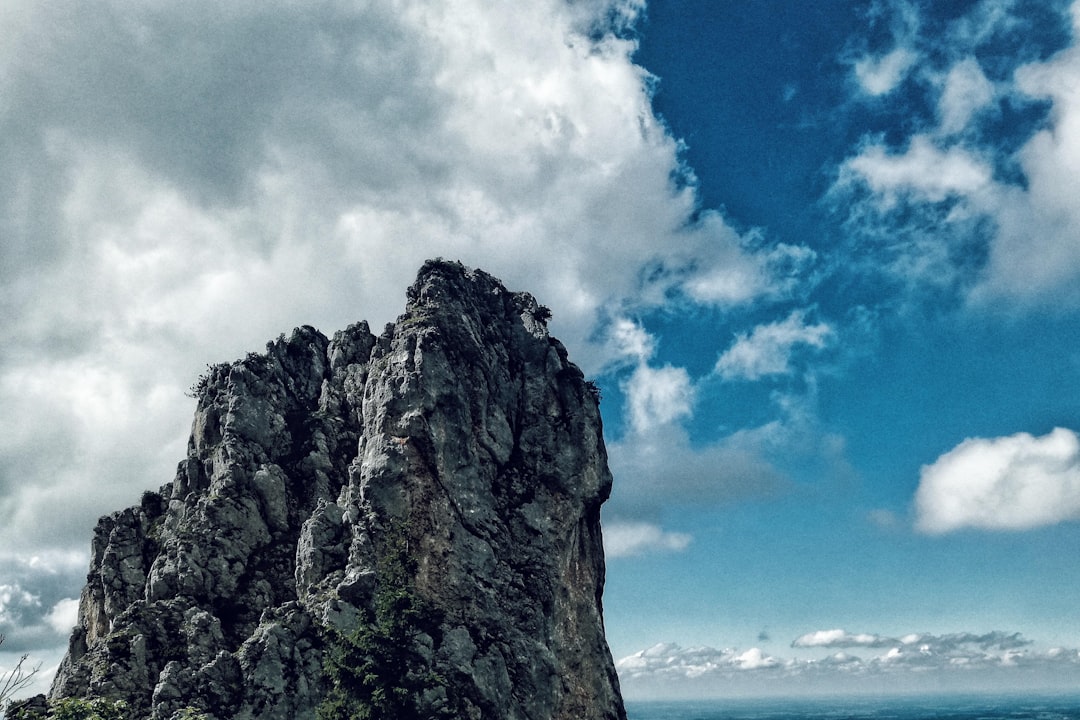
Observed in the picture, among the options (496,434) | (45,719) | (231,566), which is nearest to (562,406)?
(496,434)

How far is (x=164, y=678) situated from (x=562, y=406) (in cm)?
4578

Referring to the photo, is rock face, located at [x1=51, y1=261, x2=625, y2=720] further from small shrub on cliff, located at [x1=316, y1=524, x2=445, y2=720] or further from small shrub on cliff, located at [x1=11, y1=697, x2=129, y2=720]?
small shrub on cliff, located at [x1=11, y1=697, x2=129, y2=720]

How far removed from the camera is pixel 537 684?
64.6m

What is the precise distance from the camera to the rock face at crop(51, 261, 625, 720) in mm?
59250

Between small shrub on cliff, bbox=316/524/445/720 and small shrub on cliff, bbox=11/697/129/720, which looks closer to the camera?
small shrub on cliff, bbox=11/697/129/720

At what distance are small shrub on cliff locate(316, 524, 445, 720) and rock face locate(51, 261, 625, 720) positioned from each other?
2.66ft

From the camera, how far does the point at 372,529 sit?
64438 millimetres

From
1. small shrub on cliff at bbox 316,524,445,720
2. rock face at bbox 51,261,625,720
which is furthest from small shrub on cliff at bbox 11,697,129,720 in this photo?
small shrub on cliff at bbox 316,524,445,720

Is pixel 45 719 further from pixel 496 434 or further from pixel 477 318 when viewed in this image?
pixel 477 318

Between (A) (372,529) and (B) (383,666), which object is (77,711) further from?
(A) (372,529)

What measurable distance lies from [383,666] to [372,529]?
11734mm

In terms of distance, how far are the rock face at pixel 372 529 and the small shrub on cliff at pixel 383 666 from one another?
81 cm

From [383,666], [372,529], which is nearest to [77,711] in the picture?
[383,666]

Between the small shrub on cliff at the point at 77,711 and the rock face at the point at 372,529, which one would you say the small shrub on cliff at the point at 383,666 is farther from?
the small shrub on cliff at the point at 77,711
